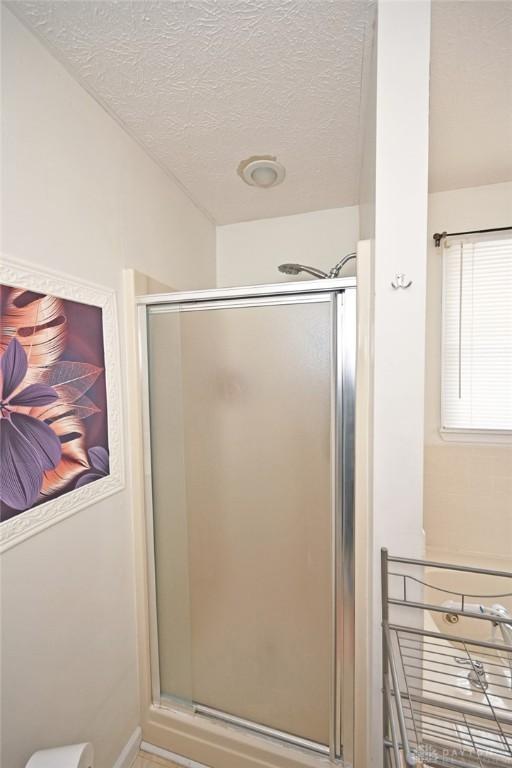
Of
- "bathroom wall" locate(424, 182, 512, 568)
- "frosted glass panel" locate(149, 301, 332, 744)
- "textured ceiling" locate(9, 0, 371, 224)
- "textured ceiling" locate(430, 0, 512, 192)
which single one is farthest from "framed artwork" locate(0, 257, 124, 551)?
"bathroom wall" locate(424, 182, 512, 568)

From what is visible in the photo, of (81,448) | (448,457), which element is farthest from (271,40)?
(448,457)

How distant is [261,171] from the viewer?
1462mm

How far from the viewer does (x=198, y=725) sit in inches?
→ 49.3

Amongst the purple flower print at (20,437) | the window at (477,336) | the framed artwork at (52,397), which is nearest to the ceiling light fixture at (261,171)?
the framed artwork at (52,397)

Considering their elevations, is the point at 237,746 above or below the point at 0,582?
below

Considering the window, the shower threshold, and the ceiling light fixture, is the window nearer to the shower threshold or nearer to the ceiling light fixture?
the ceiling light fixture

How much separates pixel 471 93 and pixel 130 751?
8.29 feet

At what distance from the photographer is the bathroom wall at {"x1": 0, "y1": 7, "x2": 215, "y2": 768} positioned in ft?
2.76

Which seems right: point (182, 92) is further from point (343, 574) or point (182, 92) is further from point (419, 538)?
point (343, 574)

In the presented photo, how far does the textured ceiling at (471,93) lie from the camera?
89cm

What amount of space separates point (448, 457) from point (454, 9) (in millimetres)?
1684

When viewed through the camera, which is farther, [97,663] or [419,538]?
[97,663]

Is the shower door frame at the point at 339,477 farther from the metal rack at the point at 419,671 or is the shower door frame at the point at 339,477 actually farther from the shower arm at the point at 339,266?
the shower arm at the point at 339,266

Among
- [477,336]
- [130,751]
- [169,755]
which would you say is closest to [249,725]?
[169,755]
